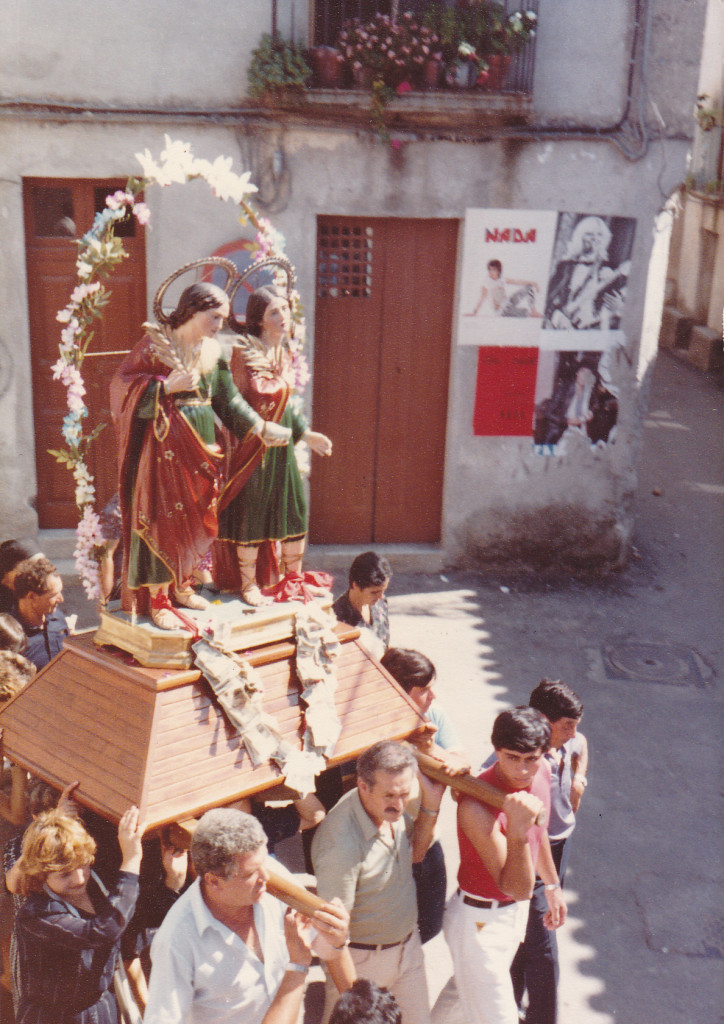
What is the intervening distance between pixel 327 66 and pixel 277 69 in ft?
1.44

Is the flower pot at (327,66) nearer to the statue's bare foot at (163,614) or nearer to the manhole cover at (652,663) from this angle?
the manhole cover at (652,663)

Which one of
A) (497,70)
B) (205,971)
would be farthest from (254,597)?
(497,70)

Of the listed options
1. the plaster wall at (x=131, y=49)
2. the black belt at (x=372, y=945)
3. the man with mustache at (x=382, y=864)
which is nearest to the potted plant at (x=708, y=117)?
the plaster wall at (x=131, y=49)

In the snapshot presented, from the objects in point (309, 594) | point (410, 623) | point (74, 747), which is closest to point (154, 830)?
point (74, 747)

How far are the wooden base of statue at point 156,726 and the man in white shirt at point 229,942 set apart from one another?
0.40 metres

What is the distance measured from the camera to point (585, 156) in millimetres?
9695

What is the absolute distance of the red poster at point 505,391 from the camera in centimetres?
1005

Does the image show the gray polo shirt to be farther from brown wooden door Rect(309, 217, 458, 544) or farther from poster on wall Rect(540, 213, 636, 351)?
poster on wall Rect(540, 213, 636, 351)

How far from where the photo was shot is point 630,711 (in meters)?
8.07

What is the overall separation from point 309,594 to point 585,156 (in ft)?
21.0

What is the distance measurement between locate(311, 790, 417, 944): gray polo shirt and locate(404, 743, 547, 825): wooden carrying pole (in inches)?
10.3

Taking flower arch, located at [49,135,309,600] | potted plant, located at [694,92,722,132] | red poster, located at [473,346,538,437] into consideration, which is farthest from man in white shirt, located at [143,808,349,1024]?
potted plant, located at [694,92,722,132]

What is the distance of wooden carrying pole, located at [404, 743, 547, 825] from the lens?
4191 millimetres

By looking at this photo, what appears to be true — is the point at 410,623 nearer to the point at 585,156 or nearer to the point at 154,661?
the point at 585,156
